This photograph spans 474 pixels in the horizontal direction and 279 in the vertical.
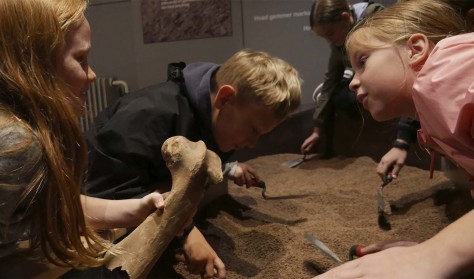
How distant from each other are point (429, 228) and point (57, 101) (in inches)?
31.2

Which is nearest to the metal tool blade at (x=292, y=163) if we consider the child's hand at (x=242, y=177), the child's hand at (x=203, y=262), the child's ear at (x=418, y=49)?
the child's hand at (x=242, y=177)

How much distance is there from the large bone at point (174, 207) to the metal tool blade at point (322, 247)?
349mm

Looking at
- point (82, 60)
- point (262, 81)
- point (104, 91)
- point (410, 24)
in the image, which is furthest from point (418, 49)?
point (104, 91)

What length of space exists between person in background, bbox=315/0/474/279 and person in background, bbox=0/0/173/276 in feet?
1.05

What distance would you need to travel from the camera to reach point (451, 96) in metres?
0.60

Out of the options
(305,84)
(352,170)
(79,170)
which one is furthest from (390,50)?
(305,84)

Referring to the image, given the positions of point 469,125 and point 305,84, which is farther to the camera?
point 305,84

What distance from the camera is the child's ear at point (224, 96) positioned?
110cm

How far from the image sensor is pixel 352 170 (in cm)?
173

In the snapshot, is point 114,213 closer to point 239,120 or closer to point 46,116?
point 46,116

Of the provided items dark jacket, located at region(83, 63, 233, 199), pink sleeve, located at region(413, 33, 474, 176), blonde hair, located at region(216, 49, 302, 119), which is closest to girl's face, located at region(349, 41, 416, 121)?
pink sleeve, located at region(413, 33, 474, 176)

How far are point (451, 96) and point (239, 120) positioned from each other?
0.58m

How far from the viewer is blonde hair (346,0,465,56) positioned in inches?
32.1

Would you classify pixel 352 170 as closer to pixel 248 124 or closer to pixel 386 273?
pixel 248 124
